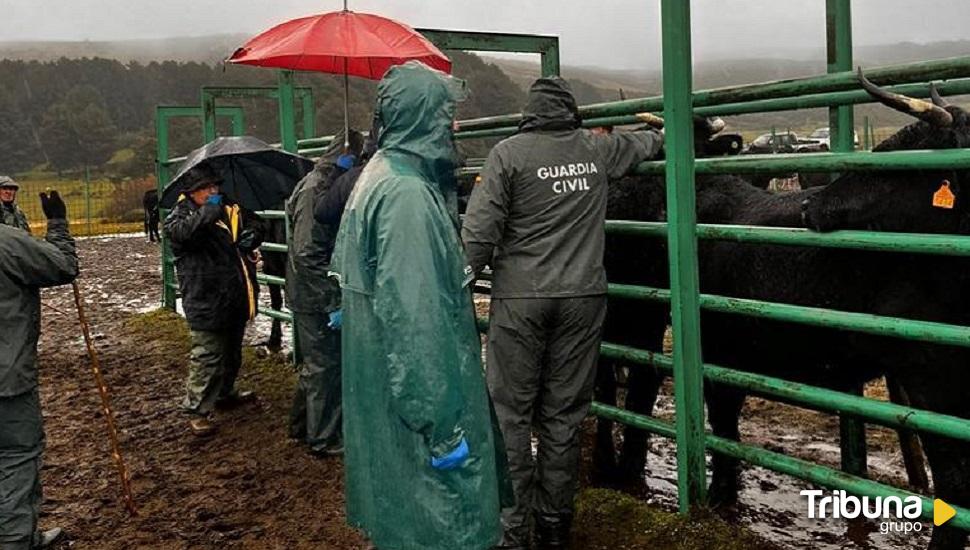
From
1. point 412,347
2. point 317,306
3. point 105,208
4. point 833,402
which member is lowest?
point 833,402

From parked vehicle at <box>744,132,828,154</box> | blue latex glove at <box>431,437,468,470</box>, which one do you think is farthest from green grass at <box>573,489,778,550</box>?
parked vehicle at <box>744,132,828,154</box>

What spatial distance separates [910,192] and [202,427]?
4.84 metres

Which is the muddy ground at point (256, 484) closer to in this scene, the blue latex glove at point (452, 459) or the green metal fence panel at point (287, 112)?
the blue latex glove at point (452, 459)

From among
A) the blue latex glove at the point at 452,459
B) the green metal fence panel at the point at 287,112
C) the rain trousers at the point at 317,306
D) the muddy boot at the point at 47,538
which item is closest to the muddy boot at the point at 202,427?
the rain trousers at the point at 317,306

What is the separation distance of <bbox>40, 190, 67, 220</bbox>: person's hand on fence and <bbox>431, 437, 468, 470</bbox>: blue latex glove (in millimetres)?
3079

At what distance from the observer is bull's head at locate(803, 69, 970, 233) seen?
3154mm

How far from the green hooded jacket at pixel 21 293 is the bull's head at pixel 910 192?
3.51 m

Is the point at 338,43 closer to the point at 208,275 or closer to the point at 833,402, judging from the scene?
the point at 208,275

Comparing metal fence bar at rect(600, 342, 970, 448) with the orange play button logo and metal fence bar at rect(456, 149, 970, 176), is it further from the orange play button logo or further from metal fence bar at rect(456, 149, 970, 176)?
metal fence bar at rect(456, 149, 970, 176)

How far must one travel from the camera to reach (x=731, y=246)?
164 inches

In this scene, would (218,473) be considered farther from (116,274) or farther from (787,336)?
(116,274)

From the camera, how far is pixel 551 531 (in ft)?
12.5

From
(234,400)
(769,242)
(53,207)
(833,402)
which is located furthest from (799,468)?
(234,400)

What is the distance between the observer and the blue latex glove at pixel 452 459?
250 cm
